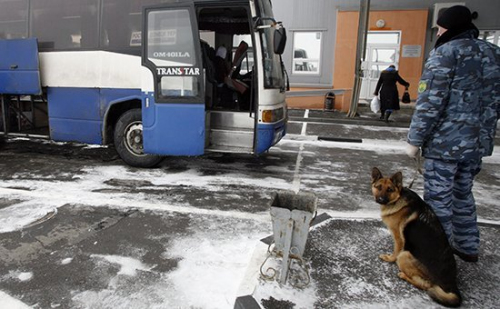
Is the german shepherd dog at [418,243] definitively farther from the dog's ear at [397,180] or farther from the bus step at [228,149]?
the bus step at [228,149]

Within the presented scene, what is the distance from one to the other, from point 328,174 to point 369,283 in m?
3.31

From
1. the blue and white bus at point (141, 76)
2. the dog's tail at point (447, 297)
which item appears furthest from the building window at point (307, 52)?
the dog's tail at point (447, 297)

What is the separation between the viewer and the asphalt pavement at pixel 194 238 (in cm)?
275

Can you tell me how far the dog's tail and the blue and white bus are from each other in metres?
3.31

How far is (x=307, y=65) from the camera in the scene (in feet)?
54.6

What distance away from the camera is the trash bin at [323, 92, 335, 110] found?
14.8m

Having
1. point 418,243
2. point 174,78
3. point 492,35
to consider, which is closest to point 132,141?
point 174,78

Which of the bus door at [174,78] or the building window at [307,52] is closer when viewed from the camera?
the bus door at [174,78]

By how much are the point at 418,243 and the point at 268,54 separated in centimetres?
372

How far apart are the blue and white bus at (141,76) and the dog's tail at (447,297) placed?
130 inches

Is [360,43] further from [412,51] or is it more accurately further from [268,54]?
[268,54]

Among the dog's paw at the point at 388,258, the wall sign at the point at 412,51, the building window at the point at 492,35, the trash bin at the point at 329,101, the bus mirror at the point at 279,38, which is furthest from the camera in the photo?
the wall sign at the point at 412,51

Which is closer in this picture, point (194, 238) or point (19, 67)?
point (194, 238)

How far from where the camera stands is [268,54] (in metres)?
5.60
